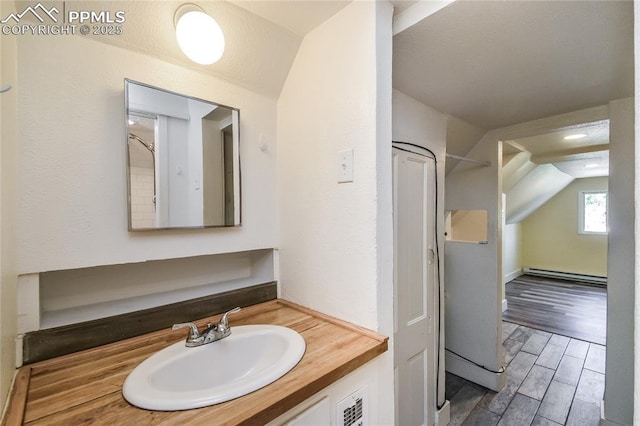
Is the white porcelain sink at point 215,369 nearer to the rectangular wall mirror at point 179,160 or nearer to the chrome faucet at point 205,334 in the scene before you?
the chrome faucet at point 205,334

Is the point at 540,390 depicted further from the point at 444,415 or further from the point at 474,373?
the point at 444,415

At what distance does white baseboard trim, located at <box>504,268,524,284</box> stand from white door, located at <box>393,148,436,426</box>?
4385 millimetres

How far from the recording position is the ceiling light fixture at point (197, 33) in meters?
0.92

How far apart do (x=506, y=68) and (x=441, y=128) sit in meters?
0.55

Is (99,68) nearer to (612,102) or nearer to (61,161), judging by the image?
(61,161)

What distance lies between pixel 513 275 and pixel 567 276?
1.01m

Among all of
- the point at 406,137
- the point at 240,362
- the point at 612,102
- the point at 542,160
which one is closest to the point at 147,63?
the point at 240,362

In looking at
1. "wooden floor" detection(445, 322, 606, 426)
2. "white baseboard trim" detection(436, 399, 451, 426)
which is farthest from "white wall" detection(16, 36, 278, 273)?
"wooden floor" detection(445, 322, 606, 426)

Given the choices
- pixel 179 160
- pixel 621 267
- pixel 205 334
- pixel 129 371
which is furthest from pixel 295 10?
pixel 621 267

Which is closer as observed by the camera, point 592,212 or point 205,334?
point 205,334

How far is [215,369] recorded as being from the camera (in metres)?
0.92

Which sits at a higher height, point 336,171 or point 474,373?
point 336,171

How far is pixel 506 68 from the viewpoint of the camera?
4.11 ft

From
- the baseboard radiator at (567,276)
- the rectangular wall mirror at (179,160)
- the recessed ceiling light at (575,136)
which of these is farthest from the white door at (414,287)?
the baseboard radiator at (567,276)
